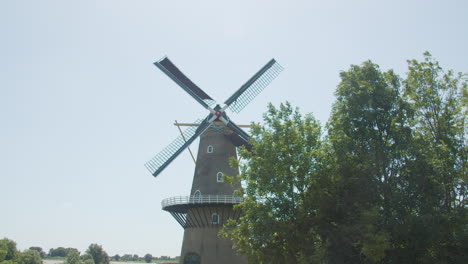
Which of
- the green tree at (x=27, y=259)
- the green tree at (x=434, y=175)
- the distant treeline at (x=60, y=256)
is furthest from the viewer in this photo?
the green tree at (x=27, y=259)

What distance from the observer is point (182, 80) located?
29.8 meters

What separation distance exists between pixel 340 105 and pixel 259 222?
6435mm

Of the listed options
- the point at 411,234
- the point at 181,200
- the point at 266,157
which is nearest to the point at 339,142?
the point at 266,157

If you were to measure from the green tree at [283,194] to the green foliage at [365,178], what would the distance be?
1.7 inches

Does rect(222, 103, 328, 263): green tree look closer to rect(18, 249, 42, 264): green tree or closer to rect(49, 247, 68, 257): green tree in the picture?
rect(18, 249, 42, 264): green tree

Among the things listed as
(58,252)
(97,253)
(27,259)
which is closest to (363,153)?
(27,259)

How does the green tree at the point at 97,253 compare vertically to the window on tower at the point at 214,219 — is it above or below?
above

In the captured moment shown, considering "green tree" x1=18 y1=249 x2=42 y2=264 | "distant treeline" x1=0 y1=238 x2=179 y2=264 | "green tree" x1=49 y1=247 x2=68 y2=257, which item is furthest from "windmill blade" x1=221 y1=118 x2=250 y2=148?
"green tree" x1=49 y1=247 x2=68 y2=257

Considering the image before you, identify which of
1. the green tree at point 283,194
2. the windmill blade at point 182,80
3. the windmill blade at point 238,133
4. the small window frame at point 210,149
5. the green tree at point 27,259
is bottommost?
the green tree at point 283,194

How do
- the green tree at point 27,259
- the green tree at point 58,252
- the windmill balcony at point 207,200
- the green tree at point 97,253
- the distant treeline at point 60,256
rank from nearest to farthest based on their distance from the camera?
the windmill balcony at point 207,200
the distant treeline at point 60,256
the green tree at point 27,259
the green tree at point 97,253
the green tree at point 58,252

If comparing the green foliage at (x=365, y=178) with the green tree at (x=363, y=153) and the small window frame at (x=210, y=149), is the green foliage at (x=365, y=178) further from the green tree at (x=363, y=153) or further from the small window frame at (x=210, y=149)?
the small window frame at (x=210, y=149)

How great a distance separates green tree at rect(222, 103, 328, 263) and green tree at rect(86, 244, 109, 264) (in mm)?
83087

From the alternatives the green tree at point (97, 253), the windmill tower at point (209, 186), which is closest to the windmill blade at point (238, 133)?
the windmill tower at point (209, 186)

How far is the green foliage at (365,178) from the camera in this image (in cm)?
1407
